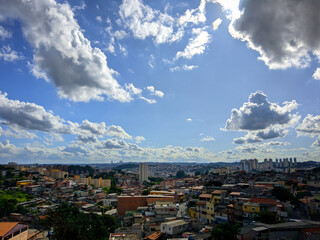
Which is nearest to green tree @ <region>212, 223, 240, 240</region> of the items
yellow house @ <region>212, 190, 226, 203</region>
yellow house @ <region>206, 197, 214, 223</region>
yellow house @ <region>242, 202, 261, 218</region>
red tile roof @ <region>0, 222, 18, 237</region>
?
yellow house @ <region>242, 202, 261, 218</region>

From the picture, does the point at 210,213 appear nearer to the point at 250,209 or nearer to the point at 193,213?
the point at 193,213

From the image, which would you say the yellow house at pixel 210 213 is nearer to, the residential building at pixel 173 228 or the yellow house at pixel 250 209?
the yellow house at pixel 250 209

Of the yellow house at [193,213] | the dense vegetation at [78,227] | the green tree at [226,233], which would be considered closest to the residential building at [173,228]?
the green tree at [226,233]

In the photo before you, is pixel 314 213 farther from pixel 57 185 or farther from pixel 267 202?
pixel 57 185

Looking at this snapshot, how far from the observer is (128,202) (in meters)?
45.0

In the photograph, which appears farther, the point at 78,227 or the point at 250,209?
the point at 250,209

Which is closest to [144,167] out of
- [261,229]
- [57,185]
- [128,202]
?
[57,185]

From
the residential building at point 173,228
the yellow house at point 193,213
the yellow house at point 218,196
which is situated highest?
the yellow house at point 218,196

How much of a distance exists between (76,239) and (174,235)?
11.5 m

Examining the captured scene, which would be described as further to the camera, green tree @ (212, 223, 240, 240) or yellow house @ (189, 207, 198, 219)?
yellow house @ (189, 207, 198, 219)

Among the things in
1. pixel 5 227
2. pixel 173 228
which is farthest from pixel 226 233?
pixel 5 227

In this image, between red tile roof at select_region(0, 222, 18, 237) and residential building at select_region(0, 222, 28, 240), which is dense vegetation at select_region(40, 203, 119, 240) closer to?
residential building at select_region(0, 222, 28, 240)

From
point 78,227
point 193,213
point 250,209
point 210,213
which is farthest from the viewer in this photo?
point 193,213

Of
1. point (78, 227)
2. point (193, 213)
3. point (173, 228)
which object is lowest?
point (193, 213)
